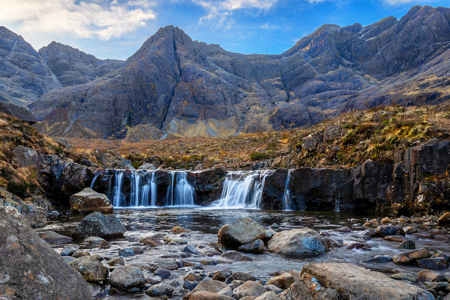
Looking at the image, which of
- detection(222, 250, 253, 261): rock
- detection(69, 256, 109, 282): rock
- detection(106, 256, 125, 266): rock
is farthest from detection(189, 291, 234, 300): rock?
detection(222, 250, 253, 261): rock

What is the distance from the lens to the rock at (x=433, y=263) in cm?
620

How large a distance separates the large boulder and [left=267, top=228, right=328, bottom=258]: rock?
5.74m

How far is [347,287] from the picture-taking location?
11.7 feet

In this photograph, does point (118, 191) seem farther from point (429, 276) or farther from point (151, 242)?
point (429, 276)

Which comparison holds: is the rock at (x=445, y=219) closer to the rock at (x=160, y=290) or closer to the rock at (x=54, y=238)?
the rock at (x=160, y=290)

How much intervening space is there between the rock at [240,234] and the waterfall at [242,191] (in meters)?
13.0

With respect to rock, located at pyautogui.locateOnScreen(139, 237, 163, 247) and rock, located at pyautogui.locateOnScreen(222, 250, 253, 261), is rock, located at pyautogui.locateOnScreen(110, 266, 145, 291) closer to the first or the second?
rock, located at pyautogui.locateOnScreen(222, 250, 253, 261)

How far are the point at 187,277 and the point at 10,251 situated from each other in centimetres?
368

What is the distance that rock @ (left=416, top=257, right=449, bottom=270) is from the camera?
6.20m

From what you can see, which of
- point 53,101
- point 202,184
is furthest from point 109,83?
point 202,184

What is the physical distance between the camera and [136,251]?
779 centimetres

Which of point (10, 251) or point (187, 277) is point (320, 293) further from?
point (10, 251)

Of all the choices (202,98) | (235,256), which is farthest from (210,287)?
(202,98)

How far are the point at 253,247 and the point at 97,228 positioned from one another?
5.76m
